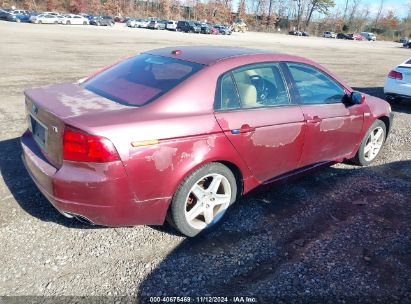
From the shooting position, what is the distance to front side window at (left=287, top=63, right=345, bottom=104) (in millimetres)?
4031

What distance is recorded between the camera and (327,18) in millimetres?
109812

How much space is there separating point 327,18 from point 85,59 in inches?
4220

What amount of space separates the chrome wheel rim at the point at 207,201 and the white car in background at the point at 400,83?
6.79 m

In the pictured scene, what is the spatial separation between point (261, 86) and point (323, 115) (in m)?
0.85

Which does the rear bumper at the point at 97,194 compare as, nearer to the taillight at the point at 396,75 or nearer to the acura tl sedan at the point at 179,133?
the acura tl sedan at the point at 179,133

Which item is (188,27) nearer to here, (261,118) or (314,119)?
(314,119)

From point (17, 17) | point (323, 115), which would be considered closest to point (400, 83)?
point (323, 115)

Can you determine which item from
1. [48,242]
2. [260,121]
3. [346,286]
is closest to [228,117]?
[260,121]

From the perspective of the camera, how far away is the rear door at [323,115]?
4.02 meters

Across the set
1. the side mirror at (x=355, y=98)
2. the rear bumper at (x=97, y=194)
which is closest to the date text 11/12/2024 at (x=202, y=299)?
the rear bumper at (x=97, y=194)

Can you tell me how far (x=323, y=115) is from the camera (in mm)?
4121

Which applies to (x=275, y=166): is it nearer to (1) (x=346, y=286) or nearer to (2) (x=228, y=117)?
(2) (x=228, y=117)

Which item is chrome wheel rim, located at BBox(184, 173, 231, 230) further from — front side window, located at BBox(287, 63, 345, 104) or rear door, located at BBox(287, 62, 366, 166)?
front side window, located at BBox(287, 63, 345, 104)

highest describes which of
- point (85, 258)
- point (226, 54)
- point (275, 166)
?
point (226, 54)
